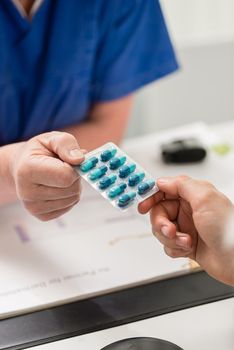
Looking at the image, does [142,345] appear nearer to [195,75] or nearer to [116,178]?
[116,178]

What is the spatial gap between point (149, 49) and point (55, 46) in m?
0.14

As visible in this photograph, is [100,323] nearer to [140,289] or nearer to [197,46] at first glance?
[140,289]

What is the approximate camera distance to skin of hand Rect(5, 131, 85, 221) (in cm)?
46

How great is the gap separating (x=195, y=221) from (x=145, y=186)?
5cm

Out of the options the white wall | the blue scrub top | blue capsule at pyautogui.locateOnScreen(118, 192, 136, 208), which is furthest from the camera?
the white wall

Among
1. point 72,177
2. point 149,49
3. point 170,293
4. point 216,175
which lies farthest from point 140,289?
point 149,49

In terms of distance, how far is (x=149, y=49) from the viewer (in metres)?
0.78

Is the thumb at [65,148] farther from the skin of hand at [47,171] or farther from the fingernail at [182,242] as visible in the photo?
the fingernail at [182,242]

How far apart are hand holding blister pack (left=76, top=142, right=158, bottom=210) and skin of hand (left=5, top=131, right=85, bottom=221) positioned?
1 centimetres

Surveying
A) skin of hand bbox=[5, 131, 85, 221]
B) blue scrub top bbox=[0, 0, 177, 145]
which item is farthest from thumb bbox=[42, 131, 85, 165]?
blue scrub top bbox=[0, 0, 177, 145]

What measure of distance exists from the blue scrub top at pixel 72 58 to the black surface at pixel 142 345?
0.37 metres

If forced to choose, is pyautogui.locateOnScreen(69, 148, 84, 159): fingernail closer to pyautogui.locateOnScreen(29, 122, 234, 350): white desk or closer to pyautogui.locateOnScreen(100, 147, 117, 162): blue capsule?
pyautogui.locateOnScreen(100, 147, 117, 162): blue capsule

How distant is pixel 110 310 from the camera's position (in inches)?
19.6

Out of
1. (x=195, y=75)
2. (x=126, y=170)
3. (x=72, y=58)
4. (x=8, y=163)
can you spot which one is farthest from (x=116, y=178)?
(x=195, y=75)
